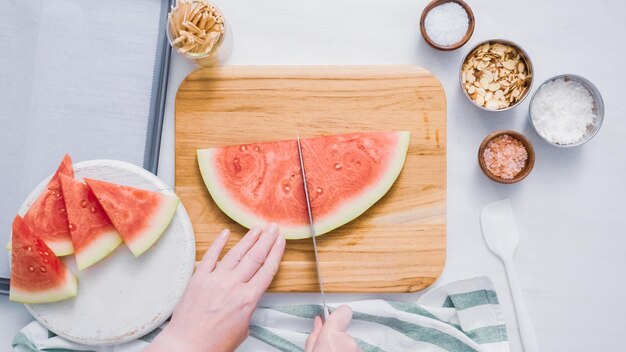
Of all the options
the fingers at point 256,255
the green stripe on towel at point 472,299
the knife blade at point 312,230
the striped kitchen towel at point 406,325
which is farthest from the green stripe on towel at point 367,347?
the fingers at point 256,255

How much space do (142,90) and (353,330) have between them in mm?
856

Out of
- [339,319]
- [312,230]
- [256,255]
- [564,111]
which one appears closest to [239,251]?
[256,255]

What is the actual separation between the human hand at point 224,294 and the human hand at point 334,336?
0.17 m

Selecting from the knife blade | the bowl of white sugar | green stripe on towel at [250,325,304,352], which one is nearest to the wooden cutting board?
the knife blade

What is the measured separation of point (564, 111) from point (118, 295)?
124 centimetres

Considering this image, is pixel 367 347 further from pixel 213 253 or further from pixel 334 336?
pixel 213 253

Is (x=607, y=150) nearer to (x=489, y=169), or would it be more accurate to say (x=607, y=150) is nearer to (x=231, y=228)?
(x=489, y=169)

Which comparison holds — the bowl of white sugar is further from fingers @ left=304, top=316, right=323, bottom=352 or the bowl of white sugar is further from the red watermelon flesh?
the red watermelon flesh

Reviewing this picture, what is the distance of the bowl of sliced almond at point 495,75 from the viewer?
1.34 metres

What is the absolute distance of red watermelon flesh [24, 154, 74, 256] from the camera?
1.27 m

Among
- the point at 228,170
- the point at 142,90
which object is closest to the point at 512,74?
the point at 228,170

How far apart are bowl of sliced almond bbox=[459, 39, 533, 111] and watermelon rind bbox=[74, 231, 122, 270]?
38.0 inches

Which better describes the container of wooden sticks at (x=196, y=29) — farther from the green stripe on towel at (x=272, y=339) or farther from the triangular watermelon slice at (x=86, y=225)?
the green stripe on towel at (x=272, y=339)

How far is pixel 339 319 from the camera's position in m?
1.25
